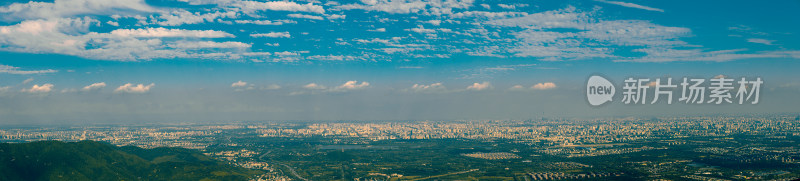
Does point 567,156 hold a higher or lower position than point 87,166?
higher

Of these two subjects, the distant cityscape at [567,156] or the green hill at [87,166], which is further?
the distant cityscape at [567,156]

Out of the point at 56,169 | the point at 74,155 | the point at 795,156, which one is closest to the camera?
the point at 56,169

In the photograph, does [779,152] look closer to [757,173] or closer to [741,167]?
[741,167]

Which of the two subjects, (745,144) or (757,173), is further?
(745,144)

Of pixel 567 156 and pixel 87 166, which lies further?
pixel 567 156

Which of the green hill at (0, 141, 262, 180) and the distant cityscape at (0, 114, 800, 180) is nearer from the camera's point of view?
the green hill at (0, 141, 262, 180)

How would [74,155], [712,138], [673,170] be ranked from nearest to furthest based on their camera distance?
[74,155] < [673,170] < [712,138]

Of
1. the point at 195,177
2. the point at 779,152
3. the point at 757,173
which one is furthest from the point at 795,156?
the point at 195,177
